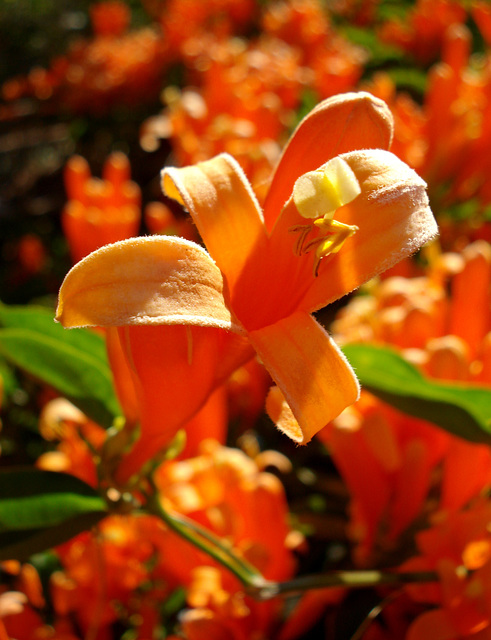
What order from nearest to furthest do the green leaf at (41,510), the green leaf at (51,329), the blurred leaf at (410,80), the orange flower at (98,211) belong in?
1. the green leaf at (41,510)
2. the green leaf at (51,329)
3. the orange flower at (98,211)
4. the blurred leaf at (410,80)

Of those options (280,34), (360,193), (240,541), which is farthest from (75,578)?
(280,34)

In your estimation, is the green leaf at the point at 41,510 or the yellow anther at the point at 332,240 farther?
the green leaf at the point at 41,510

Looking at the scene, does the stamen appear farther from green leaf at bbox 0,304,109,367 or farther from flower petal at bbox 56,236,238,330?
green leaf at bbox 0,304,109,367

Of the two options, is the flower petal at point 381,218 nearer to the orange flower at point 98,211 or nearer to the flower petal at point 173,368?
the flower petal at point 173,368

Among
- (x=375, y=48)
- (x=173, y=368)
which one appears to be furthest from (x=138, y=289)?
(x=375, y=48)

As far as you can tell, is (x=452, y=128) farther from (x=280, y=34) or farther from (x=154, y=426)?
(x=280, y=34)

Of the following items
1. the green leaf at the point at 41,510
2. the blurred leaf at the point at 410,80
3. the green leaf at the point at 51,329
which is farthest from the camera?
the blurred leaf at the point at 410,80

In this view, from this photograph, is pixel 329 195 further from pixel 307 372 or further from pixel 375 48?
pixel 375 48

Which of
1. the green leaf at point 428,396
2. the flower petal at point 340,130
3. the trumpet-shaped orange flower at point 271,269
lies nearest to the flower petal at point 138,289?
the trumpet-shaped orange flower at point 271,269

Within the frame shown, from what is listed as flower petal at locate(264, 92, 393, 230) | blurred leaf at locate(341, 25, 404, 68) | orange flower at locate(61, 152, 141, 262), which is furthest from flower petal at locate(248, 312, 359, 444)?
blurred leaf at locate(341, 25, 404, 68)
